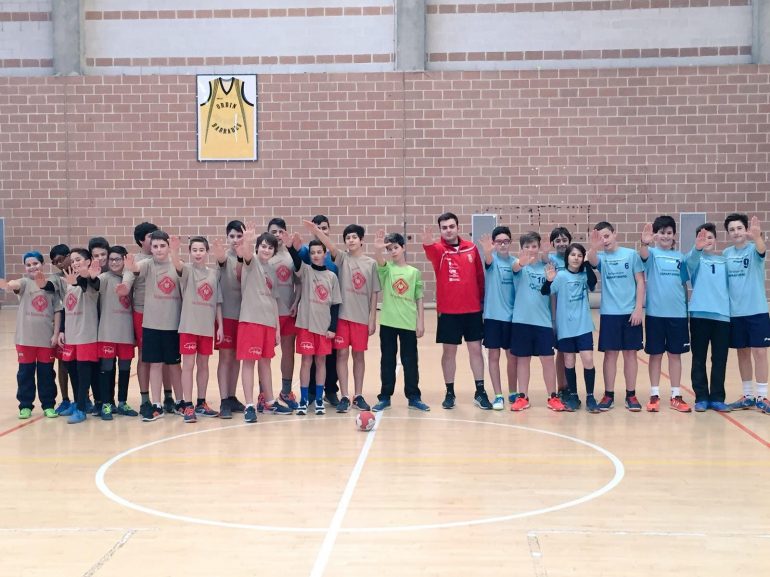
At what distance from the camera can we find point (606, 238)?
7359 mm

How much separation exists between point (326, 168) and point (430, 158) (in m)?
1.94

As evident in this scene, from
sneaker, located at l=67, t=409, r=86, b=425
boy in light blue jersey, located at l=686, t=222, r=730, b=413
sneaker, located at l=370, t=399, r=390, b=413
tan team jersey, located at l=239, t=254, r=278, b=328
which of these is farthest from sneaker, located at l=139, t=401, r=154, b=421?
boy in light blue jersey, located at l=686, t=222, r=730, b=413

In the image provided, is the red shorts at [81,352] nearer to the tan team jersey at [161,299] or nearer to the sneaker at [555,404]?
the tan team jersey at [161,299]

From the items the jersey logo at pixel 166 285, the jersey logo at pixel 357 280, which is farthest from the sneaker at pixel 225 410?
the jersey logo at pixel 357 280

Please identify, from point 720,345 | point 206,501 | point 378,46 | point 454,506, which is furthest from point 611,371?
point 378,46

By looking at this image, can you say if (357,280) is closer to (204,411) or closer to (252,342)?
(252,342)

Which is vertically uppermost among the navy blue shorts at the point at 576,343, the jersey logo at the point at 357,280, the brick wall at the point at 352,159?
the brick wall at the point at 352,159

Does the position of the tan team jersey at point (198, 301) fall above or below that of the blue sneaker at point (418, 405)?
above

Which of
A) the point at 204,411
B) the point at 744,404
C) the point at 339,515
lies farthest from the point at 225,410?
the point at 744,404

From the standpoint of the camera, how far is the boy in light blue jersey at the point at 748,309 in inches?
285

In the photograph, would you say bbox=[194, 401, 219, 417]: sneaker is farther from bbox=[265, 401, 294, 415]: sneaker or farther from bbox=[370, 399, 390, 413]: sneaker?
bbox=[370, 399, 390, 413]: sneaker

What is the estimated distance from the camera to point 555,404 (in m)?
7.44

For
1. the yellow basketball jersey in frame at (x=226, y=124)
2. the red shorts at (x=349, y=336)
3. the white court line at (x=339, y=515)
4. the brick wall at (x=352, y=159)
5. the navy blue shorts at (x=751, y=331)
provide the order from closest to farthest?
the white court line at (x=339, y=515) < the navy blue shorts at (x=751, y=331) < the red shorts at (x=349, y=336) < the brick wall at (x=352, y=159) < the yellow basketball jersey in frame at (x=226, y=124)

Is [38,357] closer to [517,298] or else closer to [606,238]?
[517,298]
